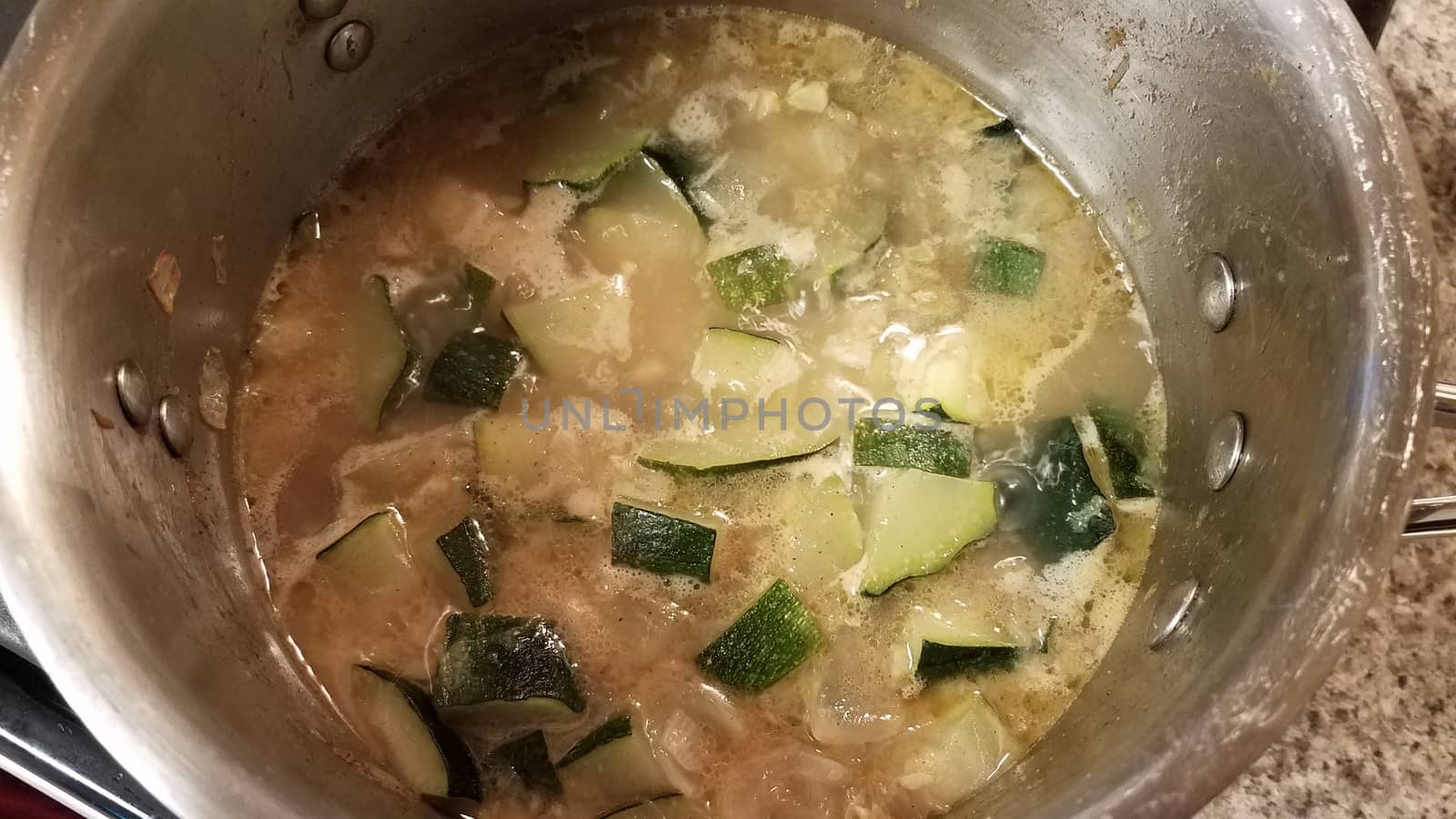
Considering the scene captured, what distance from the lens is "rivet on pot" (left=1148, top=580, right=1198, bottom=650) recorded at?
1320mm

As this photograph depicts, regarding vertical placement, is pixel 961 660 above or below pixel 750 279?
below

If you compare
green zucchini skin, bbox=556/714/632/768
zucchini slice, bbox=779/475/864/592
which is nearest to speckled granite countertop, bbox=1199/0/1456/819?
zucchini slice, bbox=779/475/864/592

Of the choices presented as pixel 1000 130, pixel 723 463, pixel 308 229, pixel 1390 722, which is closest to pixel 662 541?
pixel 723 463

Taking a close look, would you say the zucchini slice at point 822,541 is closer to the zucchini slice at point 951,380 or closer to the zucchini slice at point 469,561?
the zucchini slice at point 951,380

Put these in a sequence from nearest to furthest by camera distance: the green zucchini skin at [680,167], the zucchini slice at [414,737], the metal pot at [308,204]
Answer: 1. the metal pot at [308,204]
2. the zucchini slice at [414,737]
3. the green zucchini skin at [680,167]

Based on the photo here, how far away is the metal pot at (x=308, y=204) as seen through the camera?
101 centimetres

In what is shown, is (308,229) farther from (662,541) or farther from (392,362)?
(662,541)

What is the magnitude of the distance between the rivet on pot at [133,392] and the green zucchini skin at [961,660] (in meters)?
1.03

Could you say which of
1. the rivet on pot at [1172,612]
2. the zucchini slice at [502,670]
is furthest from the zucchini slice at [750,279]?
the rivet on pot at [1172,612]

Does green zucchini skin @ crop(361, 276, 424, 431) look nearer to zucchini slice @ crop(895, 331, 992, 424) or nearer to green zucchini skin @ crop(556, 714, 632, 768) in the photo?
green zucchini skin @ crop(556, 714, 632, 768)

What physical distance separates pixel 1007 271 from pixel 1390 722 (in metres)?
0.83

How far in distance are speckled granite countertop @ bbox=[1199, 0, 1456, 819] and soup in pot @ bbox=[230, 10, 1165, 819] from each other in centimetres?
30

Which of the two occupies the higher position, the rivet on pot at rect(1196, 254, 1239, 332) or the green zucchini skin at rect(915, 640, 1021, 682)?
the rivet on pot at rect(1196, 254, 1239, 332)

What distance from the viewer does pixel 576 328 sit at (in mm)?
1583
